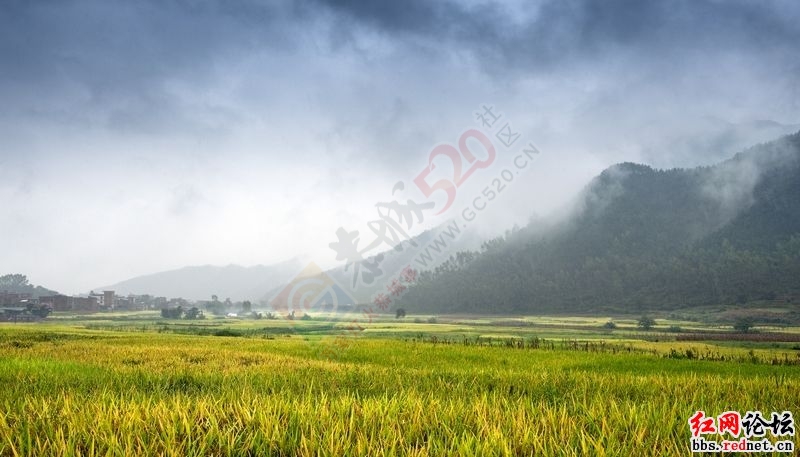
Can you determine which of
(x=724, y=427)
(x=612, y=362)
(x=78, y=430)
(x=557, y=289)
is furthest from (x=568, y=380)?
(x=557, y=289)

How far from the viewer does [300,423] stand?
4266mm

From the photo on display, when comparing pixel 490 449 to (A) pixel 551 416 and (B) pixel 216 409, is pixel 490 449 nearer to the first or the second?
(A) pixel 551 416

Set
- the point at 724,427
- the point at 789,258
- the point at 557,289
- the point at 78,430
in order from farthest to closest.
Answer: the point at 557,289 < the point at 789,258 < the point at 724,427 < the point at 78,430

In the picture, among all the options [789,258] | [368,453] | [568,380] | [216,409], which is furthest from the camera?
[789,258]

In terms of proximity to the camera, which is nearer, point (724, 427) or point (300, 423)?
point (300, 423)

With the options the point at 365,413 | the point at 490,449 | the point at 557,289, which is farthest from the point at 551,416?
the point at 557,289

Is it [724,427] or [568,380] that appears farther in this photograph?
[568,380]

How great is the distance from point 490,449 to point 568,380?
7852 mm

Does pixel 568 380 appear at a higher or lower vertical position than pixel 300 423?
lower

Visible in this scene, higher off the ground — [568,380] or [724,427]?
[724,427]

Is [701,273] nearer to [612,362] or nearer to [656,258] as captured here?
[656,258]

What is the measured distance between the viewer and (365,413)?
4703 millimetres

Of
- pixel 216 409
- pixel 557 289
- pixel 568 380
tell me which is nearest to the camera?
pixel 216 409

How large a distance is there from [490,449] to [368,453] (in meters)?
0.91
